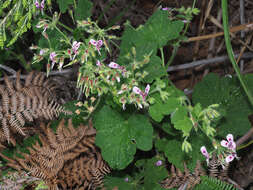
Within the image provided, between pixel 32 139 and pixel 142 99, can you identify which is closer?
pixel 142 99

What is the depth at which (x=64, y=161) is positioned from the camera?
2.54 metres

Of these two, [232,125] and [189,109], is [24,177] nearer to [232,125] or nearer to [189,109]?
[189,109]

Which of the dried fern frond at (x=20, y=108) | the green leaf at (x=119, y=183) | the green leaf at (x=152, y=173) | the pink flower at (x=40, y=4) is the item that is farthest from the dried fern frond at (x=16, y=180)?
the pink flower at (x=40, y=4)

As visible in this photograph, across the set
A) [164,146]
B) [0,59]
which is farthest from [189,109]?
[0,59]

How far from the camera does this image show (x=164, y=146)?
275cm

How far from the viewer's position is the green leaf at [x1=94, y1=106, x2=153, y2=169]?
7.92ft

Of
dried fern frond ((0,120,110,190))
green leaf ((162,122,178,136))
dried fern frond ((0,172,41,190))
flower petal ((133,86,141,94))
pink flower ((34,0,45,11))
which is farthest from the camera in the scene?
green leaf ((162,122,178,136))

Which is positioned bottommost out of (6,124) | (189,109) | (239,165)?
(239,165)

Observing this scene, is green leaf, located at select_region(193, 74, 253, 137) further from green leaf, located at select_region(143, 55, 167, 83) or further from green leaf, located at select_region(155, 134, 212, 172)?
green leaf, located at select_region(143, 55, 167, 83)

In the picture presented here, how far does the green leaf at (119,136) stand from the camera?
7.92 ft

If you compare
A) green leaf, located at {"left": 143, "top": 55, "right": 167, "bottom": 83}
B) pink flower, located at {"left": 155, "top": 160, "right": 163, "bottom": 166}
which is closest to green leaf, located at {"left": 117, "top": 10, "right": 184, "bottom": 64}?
green leaf, located at {"left": 143, "top": 55, "right": 167, "bottom": 83}

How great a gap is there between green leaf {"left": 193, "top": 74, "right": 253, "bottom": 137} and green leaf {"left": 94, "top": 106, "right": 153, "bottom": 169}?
72 cm

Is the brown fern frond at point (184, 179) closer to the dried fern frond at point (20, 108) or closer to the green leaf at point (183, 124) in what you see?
the green leaf at point (183, 124)

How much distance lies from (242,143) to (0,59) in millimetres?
2780
